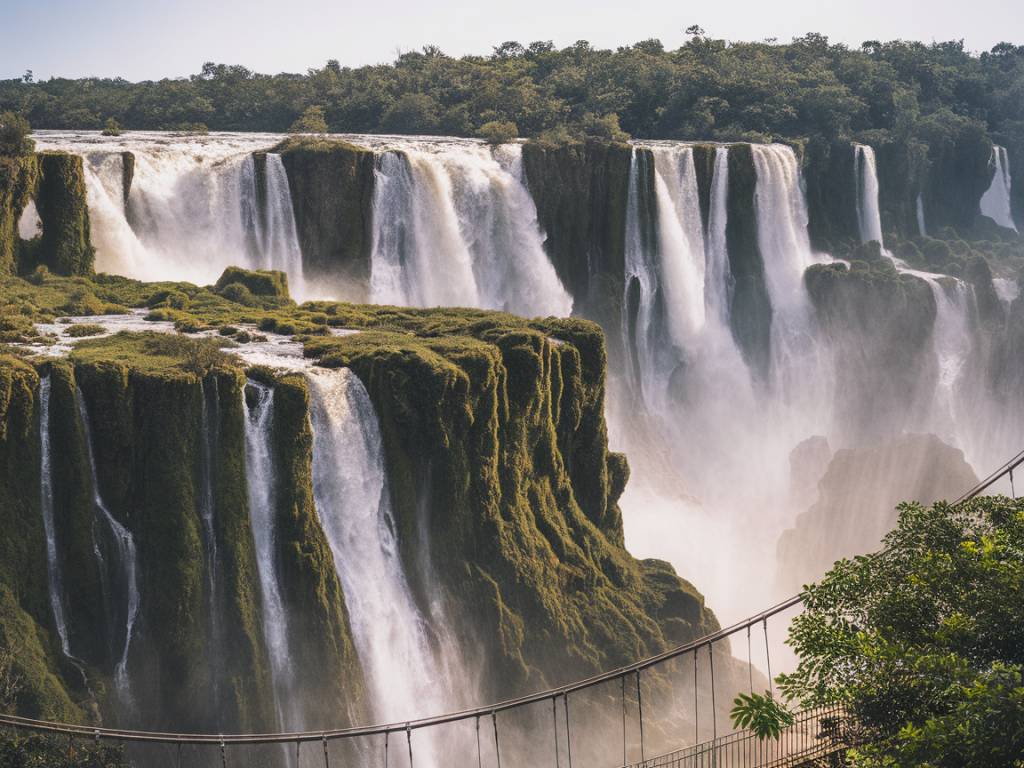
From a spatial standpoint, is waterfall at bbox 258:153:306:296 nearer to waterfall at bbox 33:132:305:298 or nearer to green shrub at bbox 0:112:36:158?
waterfall at bbox 33:132:305:298

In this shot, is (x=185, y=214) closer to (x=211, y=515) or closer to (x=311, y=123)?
(x=211, y=515)

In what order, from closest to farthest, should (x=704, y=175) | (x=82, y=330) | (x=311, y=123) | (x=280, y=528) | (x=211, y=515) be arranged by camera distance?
(x=211, y=515) < (x=280, y=528) < (x=82, y=330) < (x=704, y=175) < (x=311, y=123)

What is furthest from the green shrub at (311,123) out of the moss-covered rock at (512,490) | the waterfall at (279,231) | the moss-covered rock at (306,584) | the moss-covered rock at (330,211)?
the moss-covered rock at (306,584)

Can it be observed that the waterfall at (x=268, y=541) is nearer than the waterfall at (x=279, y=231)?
Yes

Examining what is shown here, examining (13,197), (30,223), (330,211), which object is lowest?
(30,223)

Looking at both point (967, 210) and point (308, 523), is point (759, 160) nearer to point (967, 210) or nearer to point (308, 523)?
point (967, 210)

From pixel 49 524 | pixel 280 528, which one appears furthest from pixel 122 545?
pixel 280 528

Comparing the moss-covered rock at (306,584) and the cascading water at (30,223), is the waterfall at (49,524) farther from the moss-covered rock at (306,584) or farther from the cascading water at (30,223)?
the cascading water at (30,223)

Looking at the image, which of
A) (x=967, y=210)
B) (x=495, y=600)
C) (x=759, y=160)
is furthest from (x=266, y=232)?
(x=967, y=210)
